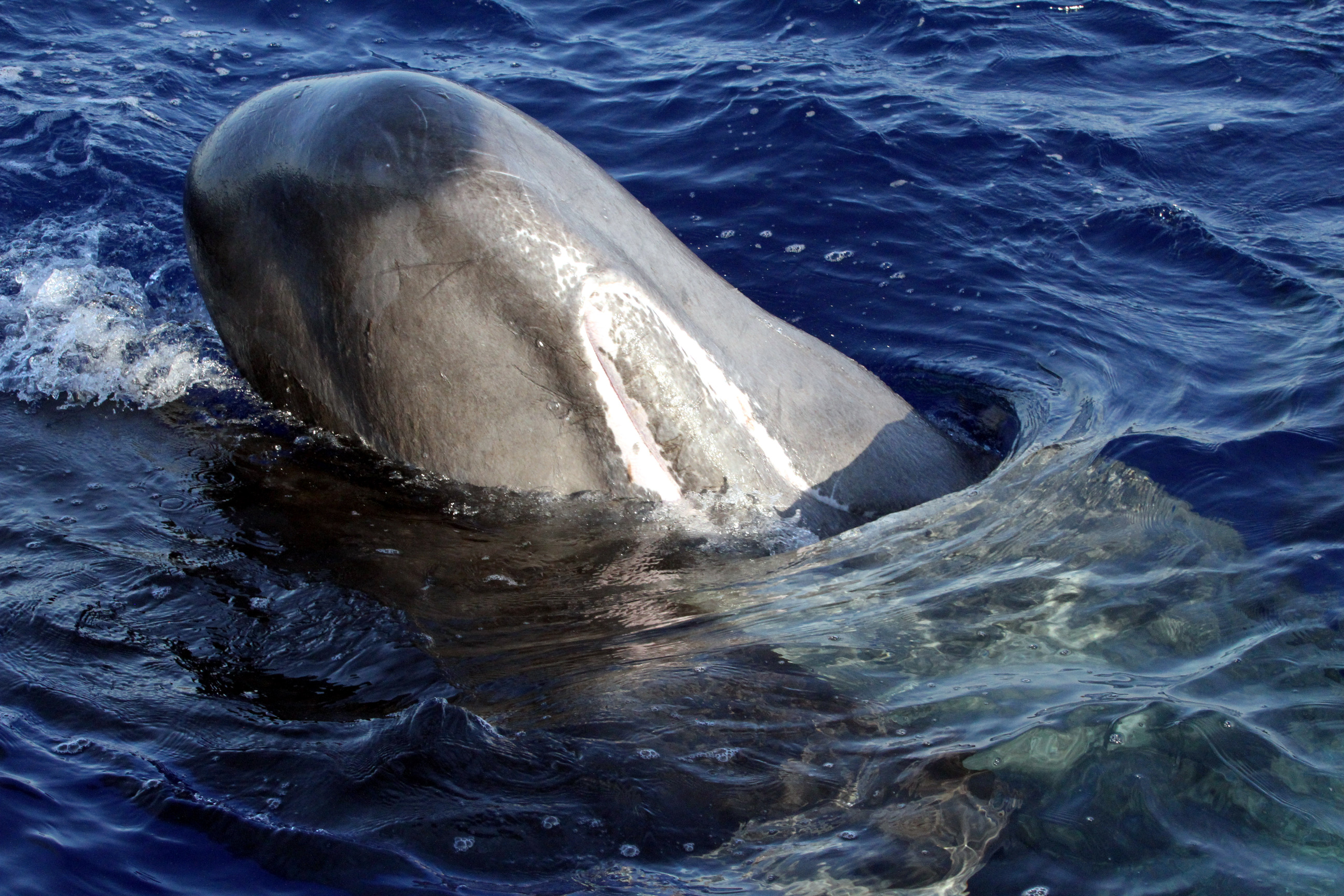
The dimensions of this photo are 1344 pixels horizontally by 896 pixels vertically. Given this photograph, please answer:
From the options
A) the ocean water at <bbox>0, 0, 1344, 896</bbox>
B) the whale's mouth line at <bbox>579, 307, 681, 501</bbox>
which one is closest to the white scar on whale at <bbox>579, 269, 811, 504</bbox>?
the whale's mouth line at <bbox>579, 307, 681, 501</bbox>

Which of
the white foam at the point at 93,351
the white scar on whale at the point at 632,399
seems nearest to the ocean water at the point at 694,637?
the white foam at the point at 93,351

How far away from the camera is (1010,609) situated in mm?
4199

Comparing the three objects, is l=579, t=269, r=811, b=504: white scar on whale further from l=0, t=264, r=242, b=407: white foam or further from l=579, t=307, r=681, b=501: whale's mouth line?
l=0, t=264, r=242, b=407: white foam

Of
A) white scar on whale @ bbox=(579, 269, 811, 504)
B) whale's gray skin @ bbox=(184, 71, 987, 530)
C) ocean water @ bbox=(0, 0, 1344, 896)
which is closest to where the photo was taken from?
ocean water @ bbox=(0, 0, 1344, 896)

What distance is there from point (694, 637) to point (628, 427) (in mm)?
751

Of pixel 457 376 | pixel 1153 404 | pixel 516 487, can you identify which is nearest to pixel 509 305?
pixel 457 376

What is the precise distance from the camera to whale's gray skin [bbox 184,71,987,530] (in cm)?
384

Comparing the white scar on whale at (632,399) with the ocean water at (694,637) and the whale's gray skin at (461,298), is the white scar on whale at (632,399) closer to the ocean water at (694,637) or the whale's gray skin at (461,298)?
the whale's gray skin at (461,298)

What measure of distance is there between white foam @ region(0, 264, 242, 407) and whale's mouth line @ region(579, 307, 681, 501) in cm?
175

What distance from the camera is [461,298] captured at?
12.8 feet

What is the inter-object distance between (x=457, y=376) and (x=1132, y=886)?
2520 mm

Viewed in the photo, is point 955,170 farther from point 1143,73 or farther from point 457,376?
point 457,376

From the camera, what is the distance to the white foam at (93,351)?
5.43 metres

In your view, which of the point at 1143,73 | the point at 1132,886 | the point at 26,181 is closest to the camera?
the point at 1132,886
